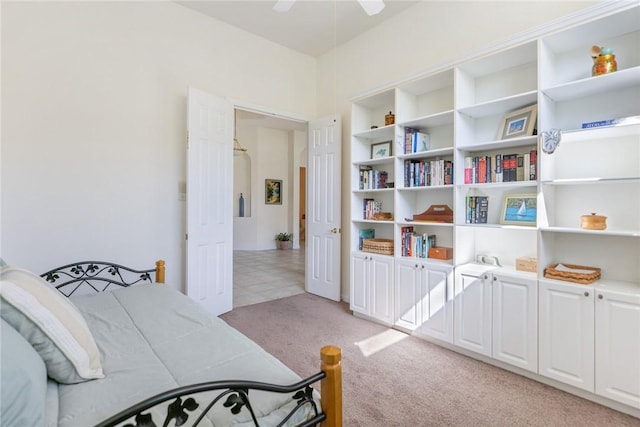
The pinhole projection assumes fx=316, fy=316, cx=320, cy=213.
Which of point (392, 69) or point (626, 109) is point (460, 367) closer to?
point (626, 109)

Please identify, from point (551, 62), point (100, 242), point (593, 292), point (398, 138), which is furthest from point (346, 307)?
point (551, 62)

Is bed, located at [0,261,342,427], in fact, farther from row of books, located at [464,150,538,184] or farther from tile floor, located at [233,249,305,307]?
tile floor, located at [233,249,305,307]

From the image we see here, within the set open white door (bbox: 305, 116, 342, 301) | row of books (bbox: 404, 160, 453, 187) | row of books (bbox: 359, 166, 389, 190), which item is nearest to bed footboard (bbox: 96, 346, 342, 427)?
row of books (bbox: 404, 160, 453, 187)

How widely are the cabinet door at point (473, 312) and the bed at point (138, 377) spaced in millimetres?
1758

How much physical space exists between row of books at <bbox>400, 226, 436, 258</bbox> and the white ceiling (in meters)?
2.46

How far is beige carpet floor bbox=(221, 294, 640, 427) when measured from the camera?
72.2 inches

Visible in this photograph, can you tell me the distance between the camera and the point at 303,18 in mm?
3633

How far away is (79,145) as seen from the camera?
9.34 feet

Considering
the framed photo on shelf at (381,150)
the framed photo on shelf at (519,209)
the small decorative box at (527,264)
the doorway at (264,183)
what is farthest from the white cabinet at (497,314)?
the doorway at (264,183)

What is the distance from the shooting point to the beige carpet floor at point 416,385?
1834 mm

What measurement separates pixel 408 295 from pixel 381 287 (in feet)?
1.05

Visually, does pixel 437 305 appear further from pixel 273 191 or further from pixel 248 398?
pixel 273 191

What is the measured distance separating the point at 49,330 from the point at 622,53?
350 centimetres

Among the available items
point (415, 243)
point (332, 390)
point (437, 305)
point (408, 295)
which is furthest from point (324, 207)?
point (332, 390)
